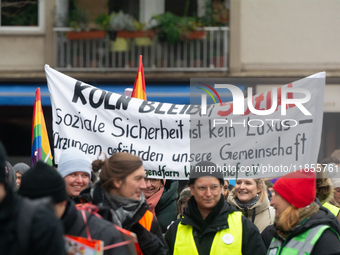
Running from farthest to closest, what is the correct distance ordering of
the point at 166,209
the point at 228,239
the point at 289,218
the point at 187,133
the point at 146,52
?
the point at 146,52, the point at 166,209, the point at 187,133, the point at 228,239, the point at 289,218

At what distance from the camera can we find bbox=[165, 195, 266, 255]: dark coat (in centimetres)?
326

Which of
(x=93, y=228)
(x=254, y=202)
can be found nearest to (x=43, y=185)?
(x=93, y=228)

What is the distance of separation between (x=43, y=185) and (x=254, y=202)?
271 cm

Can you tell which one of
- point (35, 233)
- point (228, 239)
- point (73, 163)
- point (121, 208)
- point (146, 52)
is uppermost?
point (146, 52)

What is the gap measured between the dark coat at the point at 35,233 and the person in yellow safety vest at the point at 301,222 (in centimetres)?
166

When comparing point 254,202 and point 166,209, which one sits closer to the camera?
point 254,202

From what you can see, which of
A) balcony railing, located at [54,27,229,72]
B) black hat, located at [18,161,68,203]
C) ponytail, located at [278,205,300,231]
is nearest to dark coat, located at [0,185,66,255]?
black hat, located at [18,161,68,203]

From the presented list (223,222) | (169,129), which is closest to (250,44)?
(169,129)

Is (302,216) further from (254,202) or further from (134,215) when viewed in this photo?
(254,202)

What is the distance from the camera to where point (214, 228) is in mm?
3330

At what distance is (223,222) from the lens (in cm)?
333

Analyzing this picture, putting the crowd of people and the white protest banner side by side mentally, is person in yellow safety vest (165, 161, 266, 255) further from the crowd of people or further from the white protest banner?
the white protest banner

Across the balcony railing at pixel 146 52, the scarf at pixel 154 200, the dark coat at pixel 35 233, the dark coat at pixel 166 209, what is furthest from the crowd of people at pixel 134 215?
the balcony railing at pixel 146 52

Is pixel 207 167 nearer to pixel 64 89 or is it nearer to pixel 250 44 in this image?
pixel 64 89
